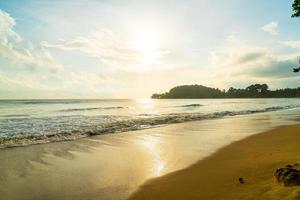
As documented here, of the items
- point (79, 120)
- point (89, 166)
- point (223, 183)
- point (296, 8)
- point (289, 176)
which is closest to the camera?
point (289, 176)

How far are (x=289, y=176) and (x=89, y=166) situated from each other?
18.5 feet

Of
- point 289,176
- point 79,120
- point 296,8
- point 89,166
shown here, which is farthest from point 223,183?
point 79,120

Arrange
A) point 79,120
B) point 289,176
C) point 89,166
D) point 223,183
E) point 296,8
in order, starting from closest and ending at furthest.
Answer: point 289,176, point 223,183, point 89,166, point 296,8, point 79,120

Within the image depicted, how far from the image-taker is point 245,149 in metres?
11.2

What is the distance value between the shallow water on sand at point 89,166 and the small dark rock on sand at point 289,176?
304 cm

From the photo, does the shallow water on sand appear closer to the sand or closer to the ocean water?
the sand

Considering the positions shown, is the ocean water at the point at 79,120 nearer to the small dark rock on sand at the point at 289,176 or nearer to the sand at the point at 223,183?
the sand at the point at 223,183

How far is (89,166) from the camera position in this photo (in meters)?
8.78

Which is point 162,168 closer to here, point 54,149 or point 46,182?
point 46,182

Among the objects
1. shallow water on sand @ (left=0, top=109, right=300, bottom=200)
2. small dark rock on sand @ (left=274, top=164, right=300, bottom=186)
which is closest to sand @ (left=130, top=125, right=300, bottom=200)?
small dark rock on sand @ (left=274, top=164, right=300, bottom=186)

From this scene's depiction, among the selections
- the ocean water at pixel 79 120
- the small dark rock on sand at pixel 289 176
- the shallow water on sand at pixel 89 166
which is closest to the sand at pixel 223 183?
the small dark rock on sand at pixel 289 176

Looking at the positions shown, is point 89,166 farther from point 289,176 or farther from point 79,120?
point 79,120

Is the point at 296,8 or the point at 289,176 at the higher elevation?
the point at 296,8

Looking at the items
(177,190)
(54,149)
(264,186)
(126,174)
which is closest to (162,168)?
(126,174)
